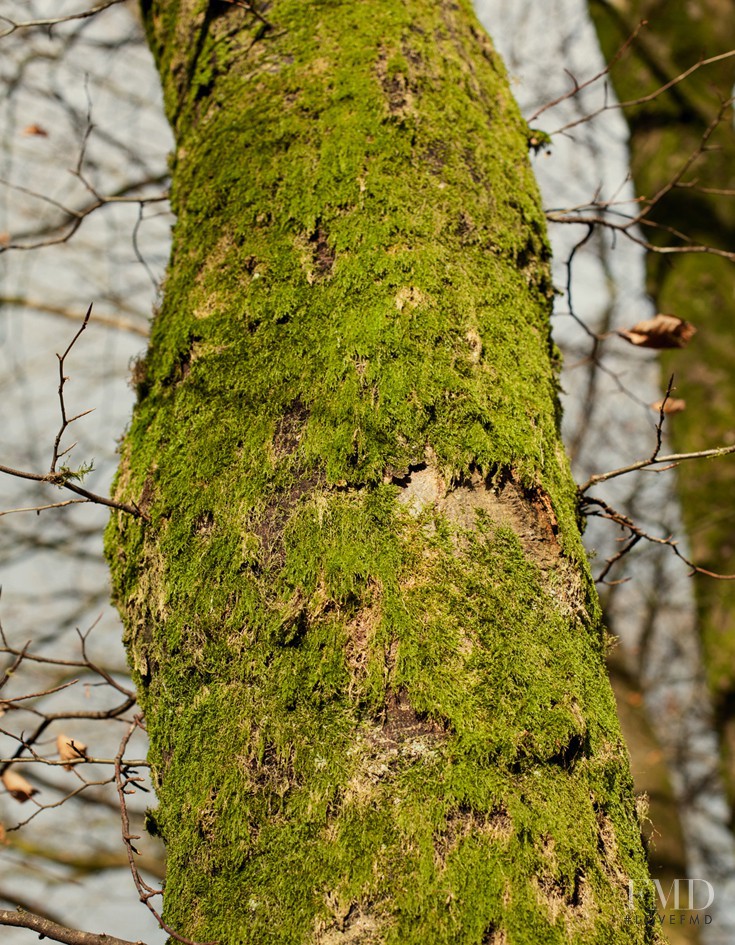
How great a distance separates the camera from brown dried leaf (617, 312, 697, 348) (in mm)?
2021

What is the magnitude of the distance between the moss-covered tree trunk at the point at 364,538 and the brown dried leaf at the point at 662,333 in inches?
25.5

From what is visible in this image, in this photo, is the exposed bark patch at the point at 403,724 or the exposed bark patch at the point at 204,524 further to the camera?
the exposed bark patch at the point at 204,524

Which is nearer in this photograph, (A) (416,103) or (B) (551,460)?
(B) (551,460)

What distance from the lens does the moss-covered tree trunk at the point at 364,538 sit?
98 centimetres

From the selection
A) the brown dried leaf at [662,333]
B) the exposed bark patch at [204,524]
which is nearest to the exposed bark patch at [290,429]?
the exposed bark patch at [204,524]

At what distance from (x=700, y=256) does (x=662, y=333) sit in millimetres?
2725

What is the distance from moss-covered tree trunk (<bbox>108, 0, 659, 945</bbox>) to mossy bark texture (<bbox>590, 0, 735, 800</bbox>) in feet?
9.99

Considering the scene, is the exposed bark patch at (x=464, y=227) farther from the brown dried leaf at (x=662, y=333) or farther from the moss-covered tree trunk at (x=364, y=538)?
the brown dried leaf at (x=662, y=333)

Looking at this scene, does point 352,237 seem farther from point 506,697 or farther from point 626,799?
point 626,799

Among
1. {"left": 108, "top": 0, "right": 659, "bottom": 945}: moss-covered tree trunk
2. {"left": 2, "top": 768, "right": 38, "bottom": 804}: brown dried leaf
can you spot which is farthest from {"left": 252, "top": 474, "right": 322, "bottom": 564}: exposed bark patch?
{"left": 2, "top": 768, "right": 38, "bottom": 804}: brown dried leaf

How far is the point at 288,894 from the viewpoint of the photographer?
976 millimetres

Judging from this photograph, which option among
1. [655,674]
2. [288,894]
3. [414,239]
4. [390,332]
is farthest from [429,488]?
[655,674]

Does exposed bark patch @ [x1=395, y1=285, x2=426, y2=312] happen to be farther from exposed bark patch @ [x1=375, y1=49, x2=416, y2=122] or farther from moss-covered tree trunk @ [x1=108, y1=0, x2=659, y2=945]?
exposed bark patch @ [x1=375, y1=49, x2=416, y2=122]

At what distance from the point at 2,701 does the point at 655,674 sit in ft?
32.7
